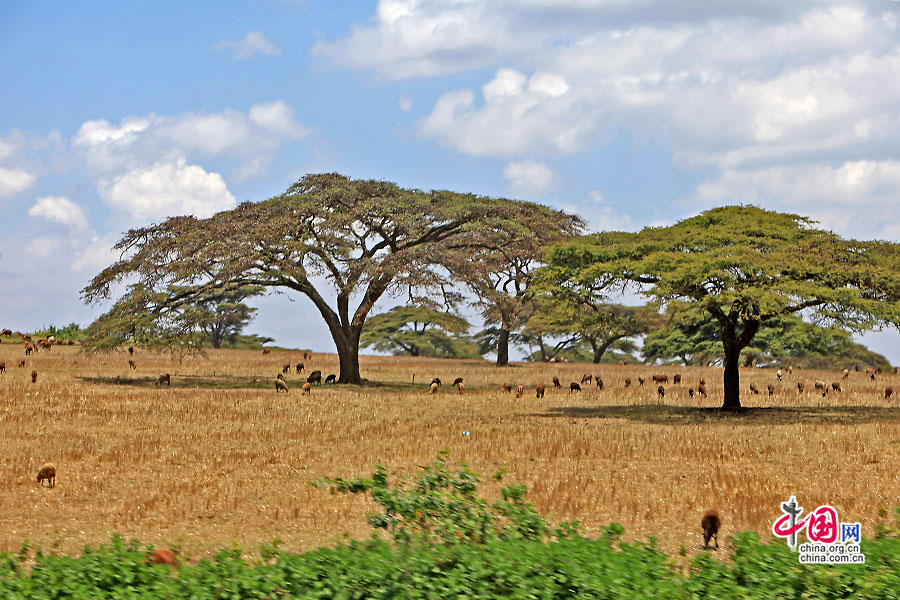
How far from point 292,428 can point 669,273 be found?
1237 centimetres

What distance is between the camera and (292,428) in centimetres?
2470

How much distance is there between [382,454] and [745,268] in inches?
559

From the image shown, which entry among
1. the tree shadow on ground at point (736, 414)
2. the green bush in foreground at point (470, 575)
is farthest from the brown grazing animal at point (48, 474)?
the tree shadow on ground at point (736, 414)

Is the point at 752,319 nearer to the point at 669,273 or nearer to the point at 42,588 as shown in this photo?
the point at 669,273

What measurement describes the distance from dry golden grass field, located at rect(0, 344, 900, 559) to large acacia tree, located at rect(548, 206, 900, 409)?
3.37 metres

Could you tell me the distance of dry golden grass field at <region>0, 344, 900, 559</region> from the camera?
13.4 meters

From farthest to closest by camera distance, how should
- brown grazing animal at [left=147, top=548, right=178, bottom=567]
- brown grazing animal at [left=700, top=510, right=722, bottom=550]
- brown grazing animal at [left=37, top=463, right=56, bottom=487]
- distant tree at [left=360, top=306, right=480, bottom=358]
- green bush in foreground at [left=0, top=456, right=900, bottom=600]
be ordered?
distant tree at [left=360, top=306, right=480, bottom=358], brown grazing animal at [left=37, top=463, right=56, bottom=487], brown grazing animal at [left=700, top=510, right=722, bottom=550], brown grazing animal at [left=147, top=548, right=178, bottom=567], green bush in foreground at [left=0, top=456, right=900, bottom=600]

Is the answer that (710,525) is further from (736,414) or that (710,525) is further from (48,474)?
(736,414)

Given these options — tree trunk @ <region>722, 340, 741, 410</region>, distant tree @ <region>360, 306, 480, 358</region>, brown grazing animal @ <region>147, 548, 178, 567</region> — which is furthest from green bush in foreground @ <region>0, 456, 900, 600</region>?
distant tree @ <region>360, 306, 480, 358</region>

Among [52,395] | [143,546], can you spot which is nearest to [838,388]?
[52,395]

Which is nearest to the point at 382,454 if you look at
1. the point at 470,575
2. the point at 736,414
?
the point at 470,575

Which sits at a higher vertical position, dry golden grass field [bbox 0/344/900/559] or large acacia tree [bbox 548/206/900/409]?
large acacia tree [bbox 548/206/900/409]

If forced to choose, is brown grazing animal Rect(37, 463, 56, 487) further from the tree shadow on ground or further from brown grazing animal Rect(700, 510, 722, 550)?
the tree shadow on ground

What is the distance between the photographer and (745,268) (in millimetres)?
28250
